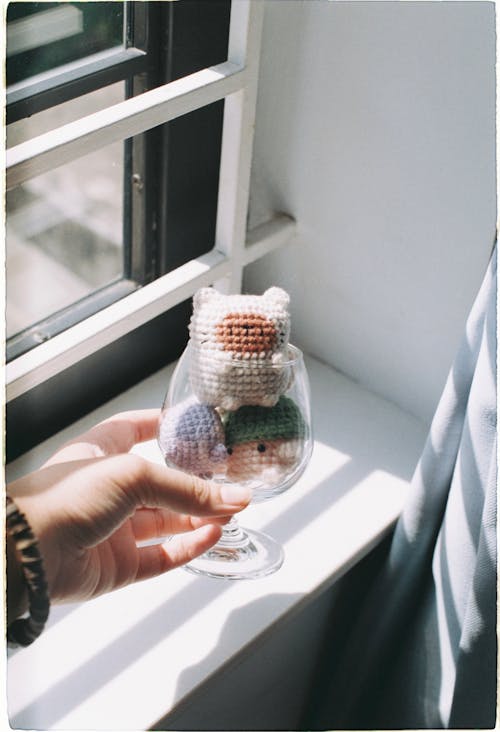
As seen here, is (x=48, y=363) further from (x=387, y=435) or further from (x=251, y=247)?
(x=387, y=435)

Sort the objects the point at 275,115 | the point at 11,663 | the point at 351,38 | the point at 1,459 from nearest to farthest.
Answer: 1. the point at 1,459
2. the point at 11,663
3. the point at 351,38
4. the point at 275,115

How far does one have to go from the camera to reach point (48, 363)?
0.87 metres

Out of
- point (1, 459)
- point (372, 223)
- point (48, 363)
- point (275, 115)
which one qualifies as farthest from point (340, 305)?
point (1, 459)

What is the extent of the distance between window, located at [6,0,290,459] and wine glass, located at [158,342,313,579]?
19cm

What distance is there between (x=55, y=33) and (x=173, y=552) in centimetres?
47

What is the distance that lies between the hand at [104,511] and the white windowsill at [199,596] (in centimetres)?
12

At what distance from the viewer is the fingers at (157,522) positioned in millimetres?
799

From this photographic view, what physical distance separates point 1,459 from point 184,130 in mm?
437

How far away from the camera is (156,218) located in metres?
1.00

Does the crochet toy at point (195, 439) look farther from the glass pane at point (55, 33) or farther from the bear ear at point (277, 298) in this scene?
the glass pane at point (55, 33)

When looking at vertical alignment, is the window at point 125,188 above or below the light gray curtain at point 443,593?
above

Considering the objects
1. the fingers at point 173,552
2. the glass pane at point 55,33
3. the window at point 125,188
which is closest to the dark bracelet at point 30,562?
the fingers at point 173,552

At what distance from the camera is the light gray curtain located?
2.75ft

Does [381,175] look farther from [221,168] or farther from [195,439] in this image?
[195,439]
